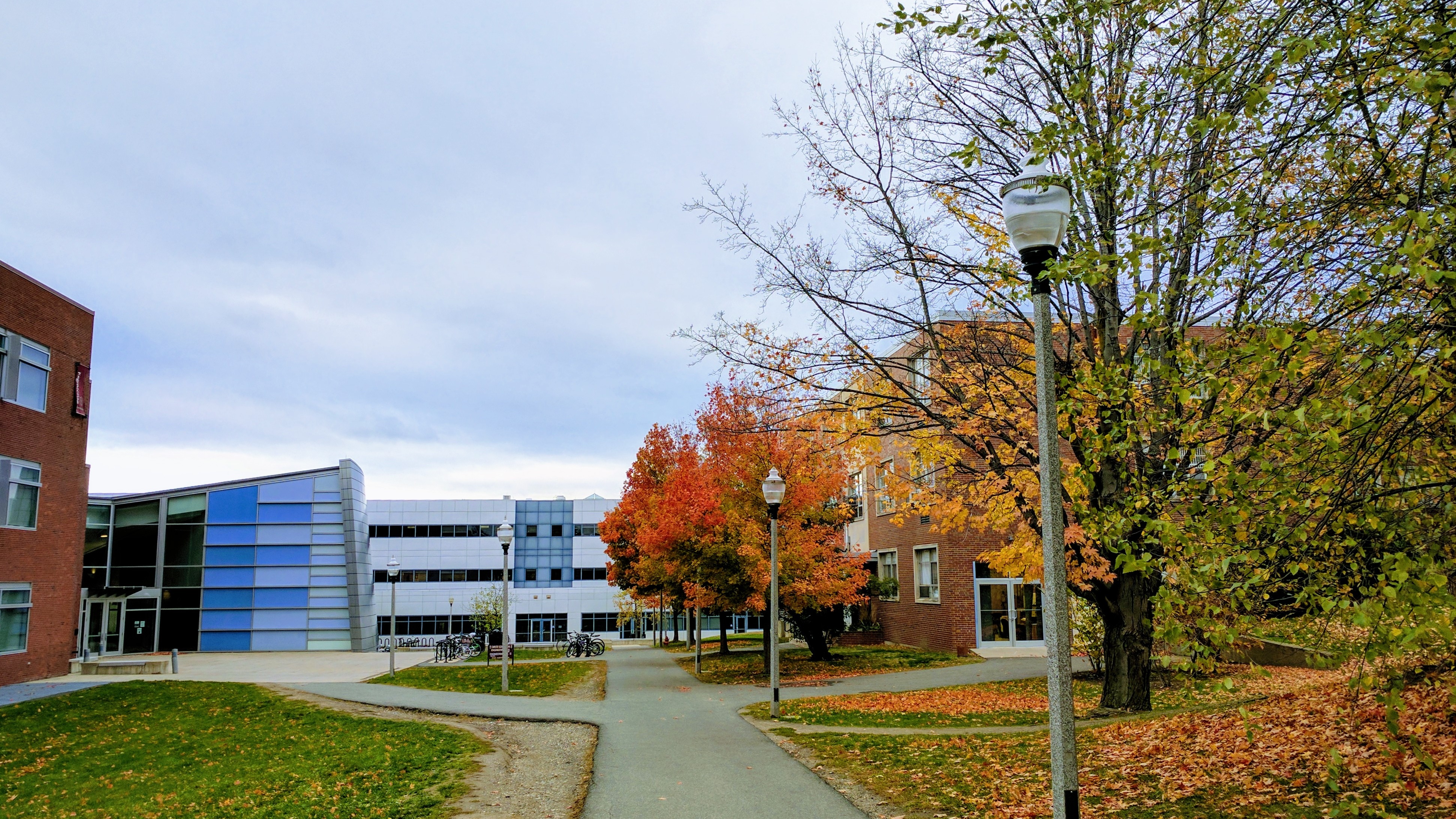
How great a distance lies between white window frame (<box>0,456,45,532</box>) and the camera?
26109mm

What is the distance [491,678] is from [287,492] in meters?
28.2

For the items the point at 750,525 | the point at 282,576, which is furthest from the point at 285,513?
the point at 750,525

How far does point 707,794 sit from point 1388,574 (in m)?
7.24

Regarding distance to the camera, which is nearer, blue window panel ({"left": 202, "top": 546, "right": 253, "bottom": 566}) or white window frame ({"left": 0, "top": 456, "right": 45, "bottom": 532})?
white window frame ({"left": 0, "top": 456, "right": 45, "bottom": 532})

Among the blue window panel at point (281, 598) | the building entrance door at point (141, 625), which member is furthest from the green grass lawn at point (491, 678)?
the building entrance door at point (141, 625)

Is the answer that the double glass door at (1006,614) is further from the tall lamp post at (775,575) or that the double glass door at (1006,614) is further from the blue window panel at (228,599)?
the blue window panel at (228,599)

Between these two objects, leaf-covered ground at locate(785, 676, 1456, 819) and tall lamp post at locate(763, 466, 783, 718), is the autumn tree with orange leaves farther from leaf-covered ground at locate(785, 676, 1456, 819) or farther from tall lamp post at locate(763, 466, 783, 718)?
leaf-covered ground at locate(785, 676, 1456, 819)

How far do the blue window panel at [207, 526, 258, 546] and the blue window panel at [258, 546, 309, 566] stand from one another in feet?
2.54

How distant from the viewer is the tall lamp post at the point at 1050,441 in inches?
216

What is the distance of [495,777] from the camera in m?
11.4

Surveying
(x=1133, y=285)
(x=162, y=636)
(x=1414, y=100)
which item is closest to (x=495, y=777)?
(x=1133, y=285)

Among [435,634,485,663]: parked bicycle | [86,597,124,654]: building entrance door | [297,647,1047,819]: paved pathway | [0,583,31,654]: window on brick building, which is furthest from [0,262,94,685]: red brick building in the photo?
[86,597,124,654]: building entrance door

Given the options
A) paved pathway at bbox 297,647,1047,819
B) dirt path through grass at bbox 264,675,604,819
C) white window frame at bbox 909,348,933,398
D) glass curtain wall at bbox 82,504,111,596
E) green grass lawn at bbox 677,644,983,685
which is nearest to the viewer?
paved pathway at bbox 297,647,1047,819

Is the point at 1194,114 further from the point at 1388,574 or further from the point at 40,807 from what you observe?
the point at 40,807
